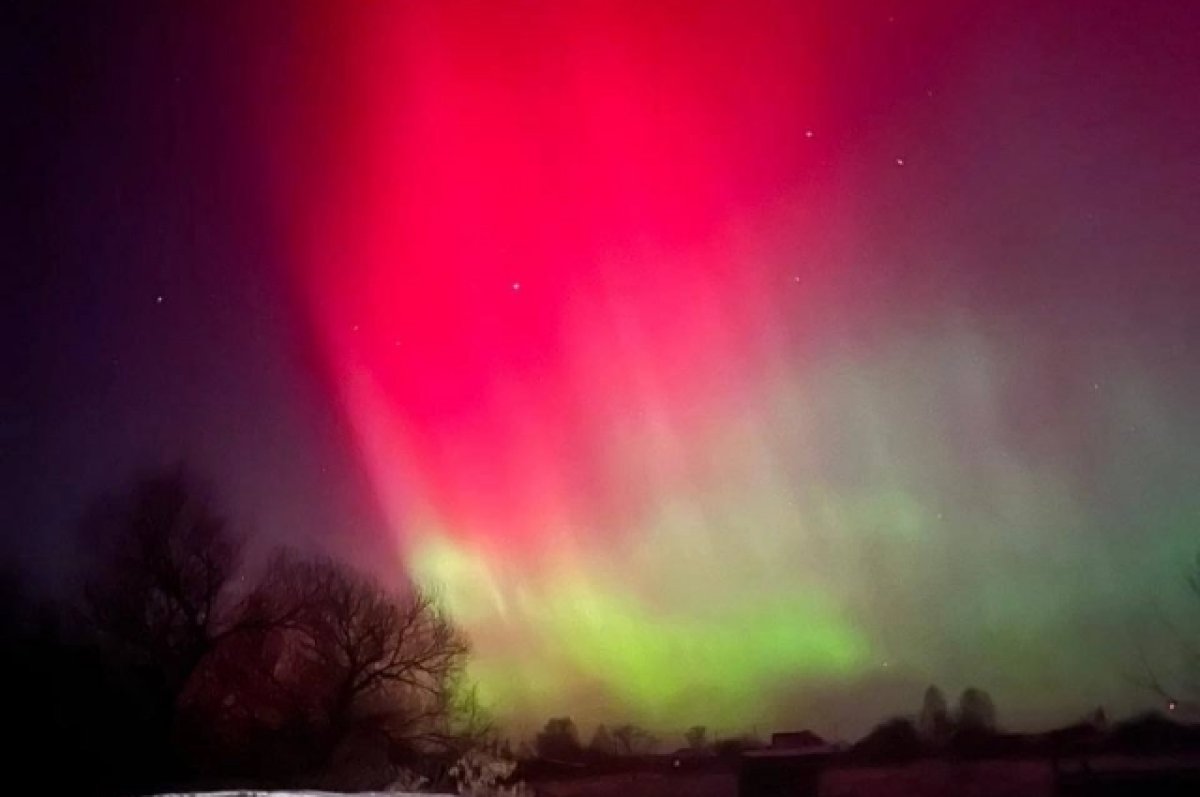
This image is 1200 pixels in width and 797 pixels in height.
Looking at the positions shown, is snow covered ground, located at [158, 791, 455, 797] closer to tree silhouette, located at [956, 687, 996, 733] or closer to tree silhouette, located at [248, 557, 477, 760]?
tree silhouette, located at [248, 557, 477, 760]

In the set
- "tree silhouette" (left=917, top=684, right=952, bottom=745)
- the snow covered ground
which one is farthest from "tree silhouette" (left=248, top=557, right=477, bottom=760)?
"tree silhouette" (left=917, top=684, right=952, bottom=745)

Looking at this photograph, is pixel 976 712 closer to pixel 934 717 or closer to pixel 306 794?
pixel 934 717

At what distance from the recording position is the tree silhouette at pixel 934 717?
159cm

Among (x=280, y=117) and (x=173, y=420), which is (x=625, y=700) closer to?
(x=173, y=420)

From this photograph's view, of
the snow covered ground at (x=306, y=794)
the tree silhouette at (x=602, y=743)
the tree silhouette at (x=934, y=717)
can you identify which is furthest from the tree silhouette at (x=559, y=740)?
the tree silhouette at (x=934, y=717)

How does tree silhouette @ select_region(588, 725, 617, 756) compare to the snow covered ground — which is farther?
tree silhouette @ select_region(588, 725, 617, 756)

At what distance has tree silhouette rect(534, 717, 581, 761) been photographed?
172cm

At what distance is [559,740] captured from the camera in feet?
5.68

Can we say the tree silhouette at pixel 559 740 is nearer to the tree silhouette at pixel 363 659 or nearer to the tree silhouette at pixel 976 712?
the tree silhouette at pixel 363 659

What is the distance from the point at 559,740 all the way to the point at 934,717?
0.48 m

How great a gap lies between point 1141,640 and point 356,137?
123 centimetres

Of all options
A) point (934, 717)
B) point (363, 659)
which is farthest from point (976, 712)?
point (363, 659)

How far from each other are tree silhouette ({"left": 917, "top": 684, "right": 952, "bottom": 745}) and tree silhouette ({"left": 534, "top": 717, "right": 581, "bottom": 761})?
44 cm

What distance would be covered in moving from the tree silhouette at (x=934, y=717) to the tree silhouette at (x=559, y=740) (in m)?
0.44
